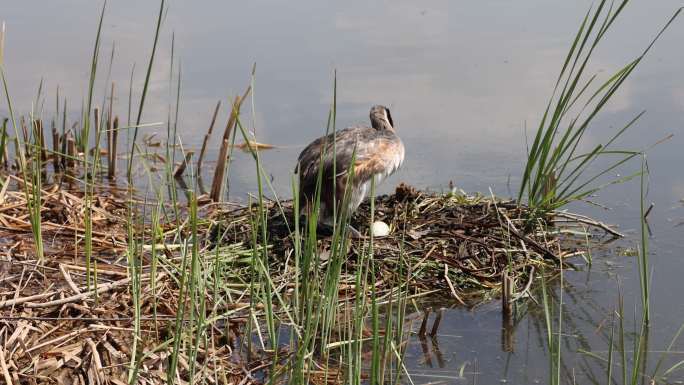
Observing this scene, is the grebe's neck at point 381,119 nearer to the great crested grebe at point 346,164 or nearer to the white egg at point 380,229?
the great crested grebe at point 346,164

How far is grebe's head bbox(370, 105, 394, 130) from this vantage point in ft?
22.6

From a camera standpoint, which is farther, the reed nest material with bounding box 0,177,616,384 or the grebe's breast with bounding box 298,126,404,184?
the grebe's breast with bounding box 298,126,404,184

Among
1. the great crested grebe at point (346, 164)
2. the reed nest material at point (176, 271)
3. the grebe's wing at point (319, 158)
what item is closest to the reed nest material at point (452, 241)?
the reed nest material at point (176, 271)

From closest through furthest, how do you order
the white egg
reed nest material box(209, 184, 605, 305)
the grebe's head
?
1. reed nest material box(209, 184, 605, 305)
2. the white egg
3. the grebe's head

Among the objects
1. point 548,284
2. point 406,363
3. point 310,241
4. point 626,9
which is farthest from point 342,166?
point 626,9

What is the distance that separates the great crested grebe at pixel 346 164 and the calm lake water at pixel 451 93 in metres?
0.70

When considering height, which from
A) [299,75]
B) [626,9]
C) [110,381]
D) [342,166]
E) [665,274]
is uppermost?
[626,9]

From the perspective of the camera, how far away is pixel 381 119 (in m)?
6.90

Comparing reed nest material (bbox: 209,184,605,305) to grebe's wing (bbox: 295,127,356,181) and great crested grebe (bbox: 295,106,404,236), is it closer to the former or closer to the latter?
great crested grebe (bbox: 295,106,404,236)

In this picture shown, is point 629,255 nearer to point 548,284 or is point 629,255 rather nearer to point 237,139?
point 548,284

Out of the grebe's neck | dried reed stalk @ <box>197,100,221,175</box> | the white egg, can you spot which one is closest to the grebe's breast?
the white egg

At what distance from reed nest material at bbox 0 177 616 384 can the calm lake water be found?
41cm

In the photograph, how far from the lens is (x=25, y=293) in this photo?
430 cm

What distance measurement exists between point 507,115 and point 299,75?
217 centimetres
